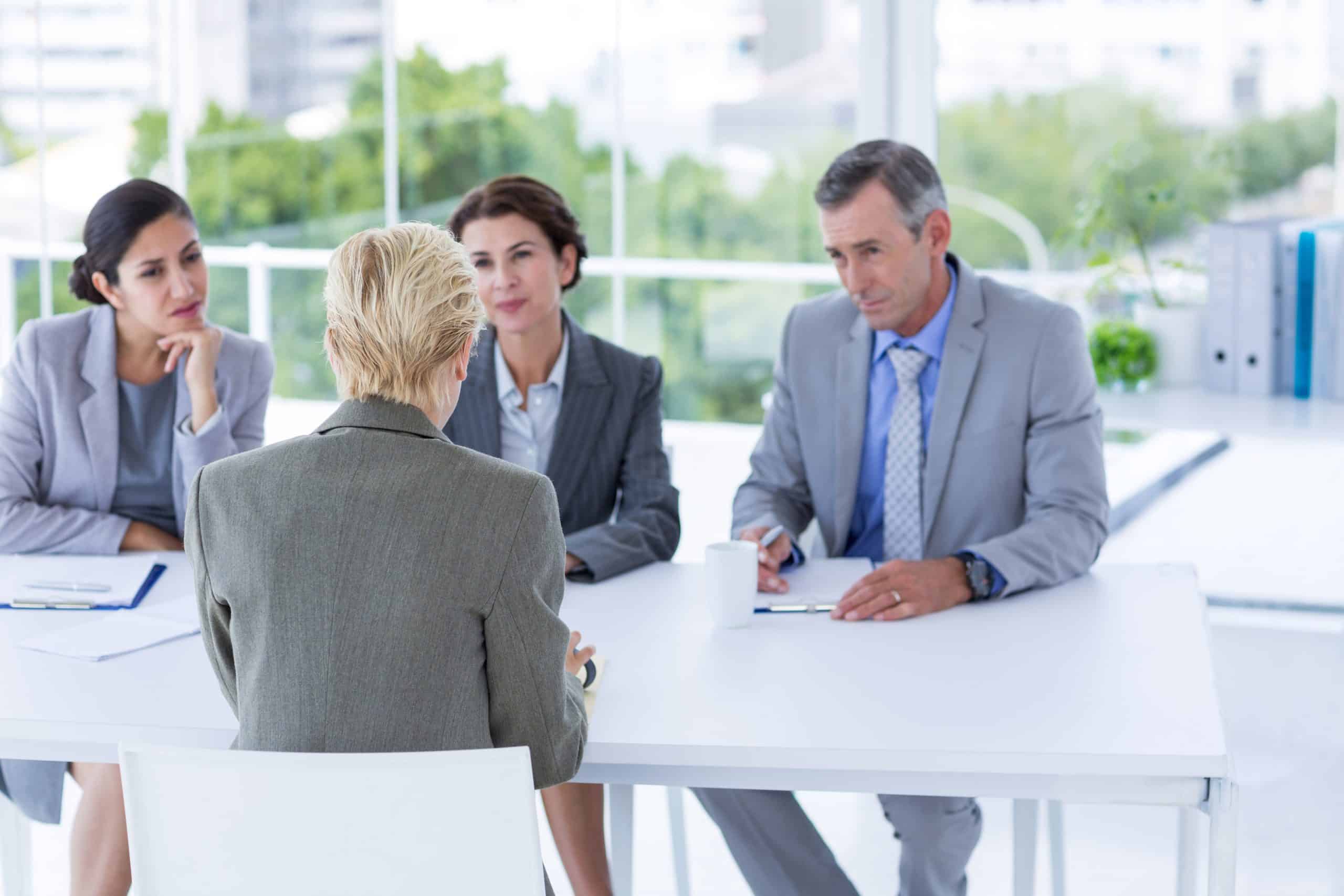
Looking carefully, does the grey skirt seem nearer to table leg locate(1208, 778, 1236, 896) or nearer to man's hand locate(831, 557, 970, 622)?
man's hand locate(831, 557, 970, 622)

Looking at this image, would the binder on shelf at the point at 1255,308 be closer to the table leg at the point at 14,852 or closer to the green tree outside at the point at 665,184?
the green tree outside at the point at 665,184

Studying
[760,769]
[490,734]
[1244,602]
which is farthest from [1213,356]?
[490,734]

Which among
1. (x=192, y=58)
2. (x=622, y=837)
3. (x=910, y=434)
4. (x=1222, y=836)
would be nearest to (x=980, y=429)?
(x=910, y=434)

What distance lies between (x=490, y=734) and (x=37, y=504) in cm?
122

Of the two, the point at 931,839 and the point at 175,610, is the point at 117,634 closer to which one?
the point at 175,610

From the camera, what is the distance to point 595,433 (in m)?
2.35

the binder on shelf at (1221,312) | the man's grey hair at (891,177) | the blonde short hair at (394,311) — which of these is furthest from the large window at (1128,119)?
the blonde short hair at (394,311)

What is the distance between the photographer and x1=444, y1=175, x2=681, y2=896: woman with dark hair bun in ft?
7.68

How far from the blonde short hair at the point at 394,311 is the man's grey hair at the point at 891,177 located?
1.04 metres

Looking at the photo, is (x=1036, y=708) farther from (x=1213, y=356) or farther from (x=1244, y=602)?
(x=1244, y=602)

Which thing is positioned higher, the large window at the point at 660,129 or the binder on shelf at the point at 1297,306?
the large window at the point at 660,129

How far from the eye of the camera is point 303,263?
482 cm

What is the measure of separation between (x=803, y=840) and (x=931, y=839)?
195 mm

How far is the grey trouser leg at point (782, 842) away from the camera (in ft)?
6.71
